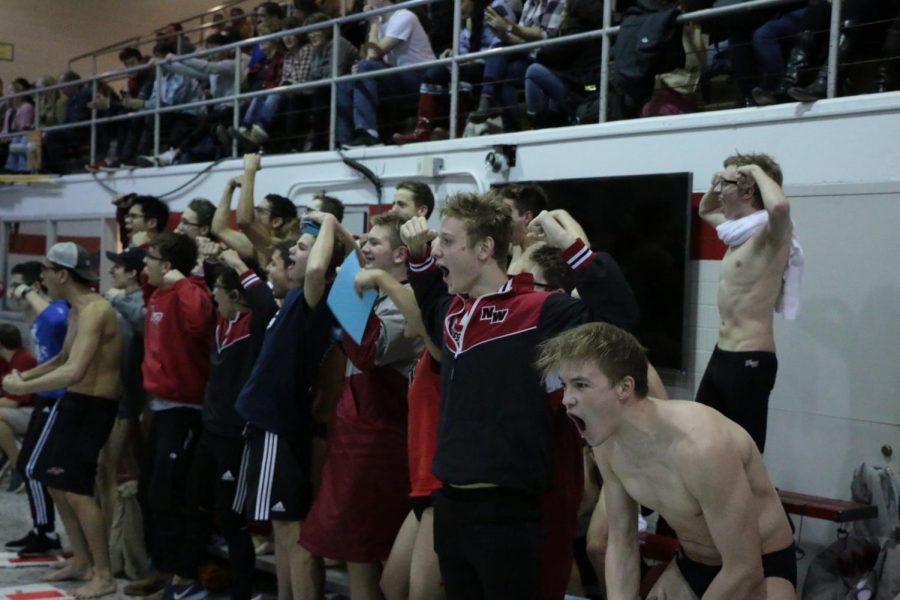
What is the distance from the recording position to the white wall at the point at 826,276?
4602 millimetres

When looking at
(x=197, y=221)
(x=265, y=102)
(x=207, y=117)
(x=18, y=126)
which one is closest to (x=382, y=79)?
(x=265, y=102)

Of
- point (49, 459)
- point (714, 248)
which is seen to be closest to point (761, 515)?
point (714, 248)

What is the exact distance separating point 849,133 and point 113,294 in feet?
14.4

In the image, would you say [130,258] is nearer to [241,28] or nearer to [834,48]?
[834,48]

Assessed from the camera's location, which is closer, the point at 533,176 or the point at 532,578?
the point at 532,578

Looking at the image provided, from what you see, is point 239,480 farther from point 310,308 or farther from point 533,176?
point 533,176

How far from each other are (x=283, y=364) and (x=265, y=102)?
5.26m

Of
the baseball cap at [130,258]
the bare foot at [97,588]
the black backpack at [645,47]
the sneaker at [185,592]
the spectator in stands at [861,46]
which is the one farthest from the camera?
Answer: the baseball cap at [130,258]

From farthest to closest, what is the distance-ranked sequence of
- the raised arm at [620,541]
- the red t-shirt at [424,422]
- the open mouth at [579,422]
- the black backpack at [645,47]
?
the black backpack at [645,47] → the red t-shirt at [424,422] → the raised arm at [620,541] → the open mouth at [579,422]

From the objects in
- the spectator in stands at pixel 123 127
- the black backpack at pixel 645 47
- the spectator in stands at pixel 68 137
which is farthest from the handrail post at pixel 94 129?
the black backpack at pixel 645 47

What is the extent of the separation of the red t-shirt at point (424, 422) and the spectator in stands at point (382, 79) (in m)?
4.30

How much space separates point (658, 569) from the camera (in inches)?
136

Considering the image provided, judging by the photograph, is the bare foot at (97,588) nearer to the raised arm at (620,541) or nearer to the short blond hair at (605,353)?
the raised arm at (620,541)

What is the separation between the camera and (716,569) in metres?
2.91
